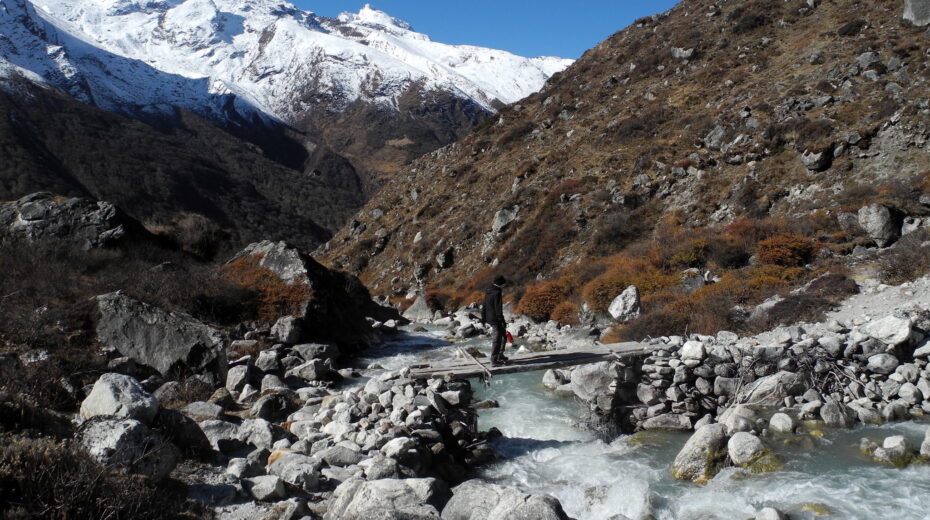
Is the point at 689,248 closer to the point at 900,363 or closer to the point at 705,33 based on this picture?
the point at 900,363

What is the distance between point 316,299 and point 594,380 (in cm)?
1093

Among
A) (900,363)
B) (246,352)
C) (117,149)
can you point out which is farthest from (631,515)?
(117,149)

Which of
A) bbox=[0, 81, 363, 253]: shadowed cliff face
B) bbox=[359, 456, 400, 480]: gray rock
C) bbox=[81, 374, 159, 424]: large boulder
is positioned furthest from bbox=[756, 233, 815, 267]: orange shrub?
bbox=[0, 81, 363, 253]: shadowed cliff face

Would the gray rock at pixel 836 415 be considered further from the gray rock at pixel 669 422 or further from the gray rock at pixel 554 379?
the gray rock at pixel 554 379

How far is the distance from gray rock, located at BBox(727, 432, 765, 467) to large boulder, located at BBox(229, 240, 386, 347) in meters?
13.1

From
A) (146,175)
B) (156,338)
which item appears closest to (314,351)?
(156,338)

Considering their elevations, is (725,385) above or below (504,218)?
below

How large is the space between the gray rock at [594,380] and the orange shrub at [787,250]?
9934mm

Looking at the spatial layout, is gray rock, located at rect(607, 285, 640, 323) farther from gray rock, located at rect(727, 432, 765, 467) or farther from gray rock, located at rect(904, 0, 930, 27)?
gray rock, located at rect(904, 0, 930, 27)

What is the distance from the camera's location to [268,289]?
18.6 meters

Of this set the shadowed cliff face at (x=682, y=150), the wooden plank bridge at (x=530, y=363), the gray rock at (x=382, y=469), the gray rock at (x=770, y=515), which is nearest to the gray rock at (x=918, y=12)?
the shadowed cliff face at (x=682, y=150)

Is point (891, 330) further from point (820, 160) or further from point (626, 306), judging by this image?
point (820, 160)

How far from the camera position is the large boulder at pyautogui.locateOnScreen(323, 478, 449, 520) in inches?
212

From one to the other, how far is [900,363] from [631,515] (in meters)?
7.18
